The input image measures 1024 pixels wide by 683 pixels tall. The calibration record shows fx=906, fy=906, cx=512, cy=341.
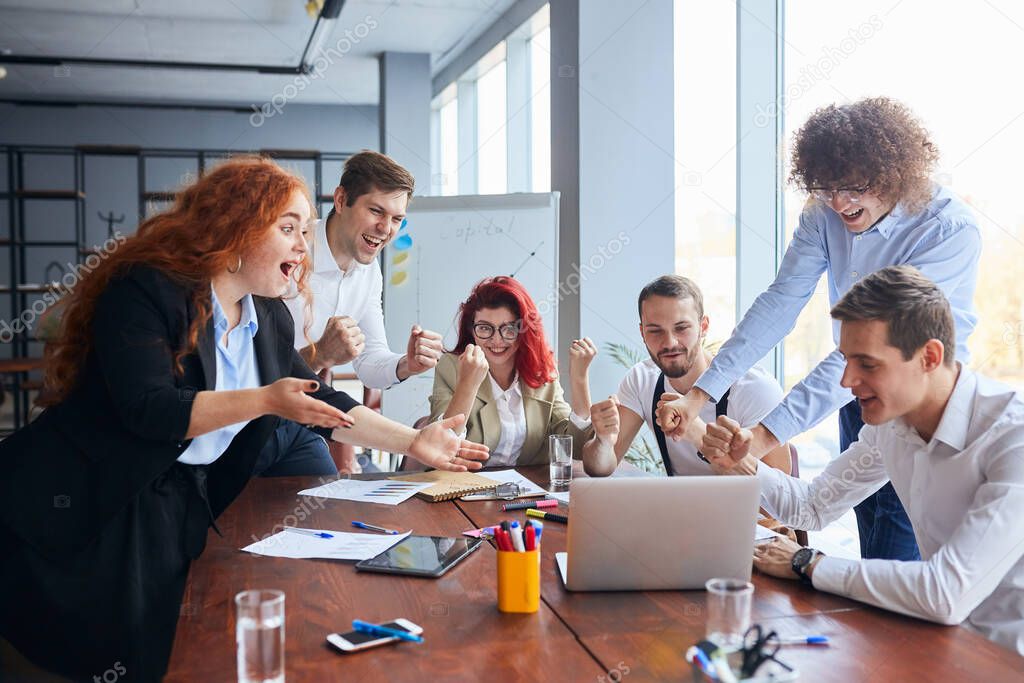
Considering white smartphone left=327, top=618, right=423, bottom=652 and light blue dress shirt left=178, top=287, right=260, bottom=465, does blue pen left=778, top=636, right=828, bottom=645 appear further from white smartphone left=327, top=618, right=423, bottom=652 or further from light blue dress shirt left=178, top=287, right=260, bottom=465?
light blue dress shirt left=178, top=287, right=260, bottom=465

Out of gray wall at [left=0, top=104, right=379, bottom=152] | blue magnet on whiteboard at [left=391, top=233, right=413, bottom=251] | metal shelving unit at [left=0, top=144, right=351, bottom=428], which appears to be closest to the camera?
blue magnet on whiteboard at [left=391, top=233, right=413, bottom=251]

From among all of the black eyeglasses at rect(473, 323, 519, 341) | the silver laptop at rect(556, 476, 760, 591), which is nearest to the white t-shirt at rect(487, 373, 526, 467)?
the black eyeglasses at rect(473, 323, 519, 341)

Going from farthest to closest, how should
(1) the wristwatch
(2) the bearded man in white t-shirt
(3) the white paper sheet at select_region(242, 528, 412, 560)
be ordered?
(2) the bearded man in white t-shirt, (3) the white paper sheet at select_region(242, 528, 412, 560), (1) the wristwatch

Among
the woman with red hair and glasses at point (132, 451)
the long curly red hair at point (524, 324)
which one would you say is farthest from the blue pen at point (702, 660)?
the long curly red hair at point (524, 324)

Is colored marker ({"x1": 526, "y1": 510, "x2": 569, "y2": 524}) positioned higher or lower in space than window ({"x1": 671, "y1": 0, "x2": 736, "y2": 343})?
lower

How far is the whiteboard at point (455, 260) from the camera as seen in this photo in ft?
15.4

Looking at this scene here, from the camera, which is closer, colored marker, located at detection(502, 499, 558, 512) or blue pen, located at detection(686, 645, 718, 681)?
blue pen, located at detection(686, 645, 718, 681)

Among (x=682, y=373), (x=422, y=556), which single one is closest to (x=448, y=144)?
(x=682, y=373)

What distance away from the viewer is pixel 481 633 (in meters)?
1.26

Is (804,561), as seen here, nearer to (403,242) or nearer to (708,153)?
(708,153)

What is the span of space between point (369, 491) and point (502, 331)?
0.87 meters

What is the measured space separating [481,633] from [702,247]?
144 inches

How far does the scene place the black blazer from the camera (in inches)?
67.0

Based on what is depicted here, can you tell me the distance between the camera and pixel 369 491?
2.22 metres
